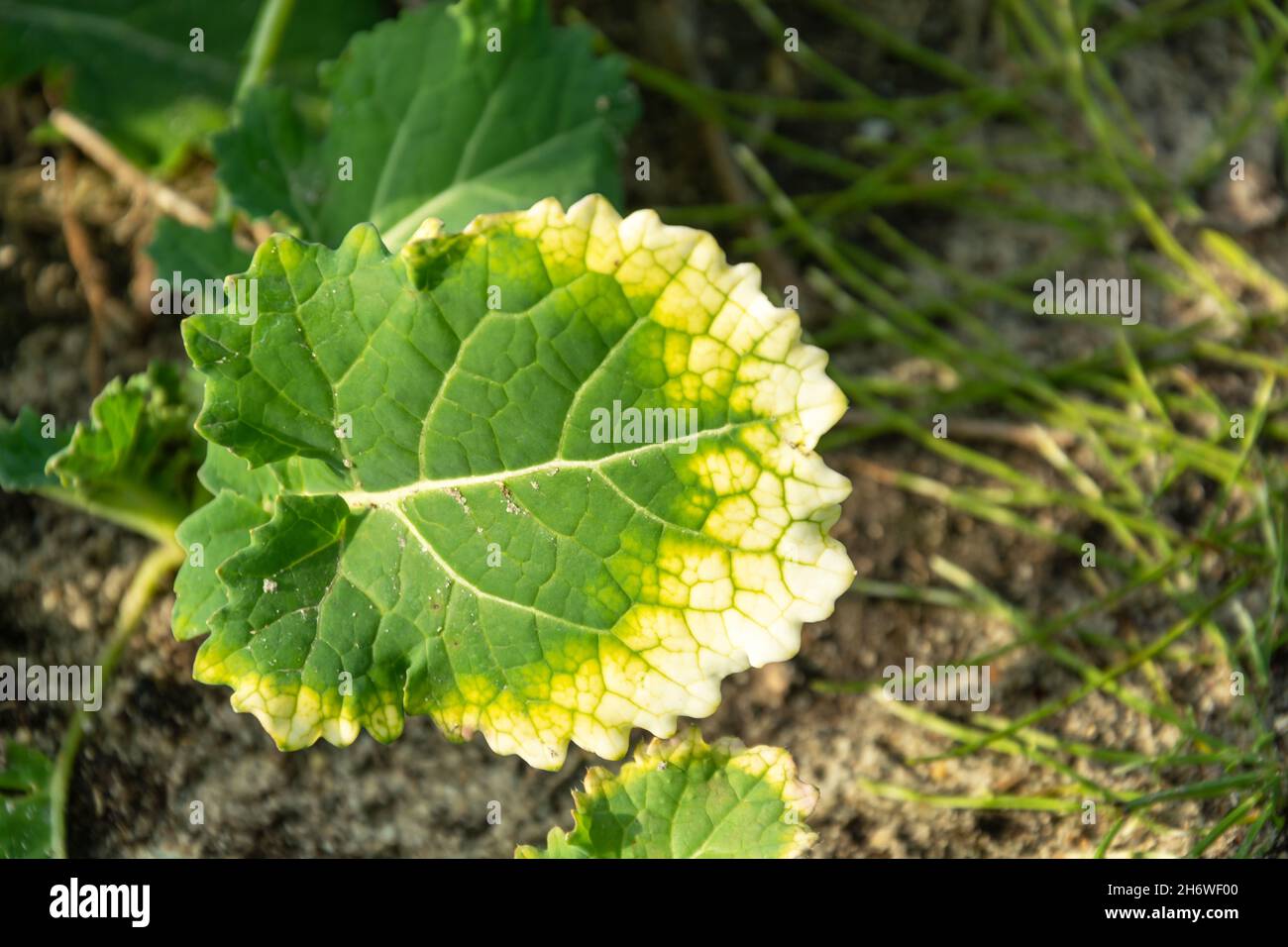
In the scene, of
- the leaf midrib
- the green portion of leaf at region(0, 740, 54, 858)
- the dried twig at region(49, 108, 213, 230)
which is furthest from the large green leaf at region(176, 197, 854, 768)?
the dried twig at region(49, 108, 213, 230)

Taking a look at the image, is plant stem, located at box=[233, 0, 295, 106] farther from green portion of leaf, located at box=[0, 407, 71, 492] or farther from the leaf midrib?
the leaf midrib

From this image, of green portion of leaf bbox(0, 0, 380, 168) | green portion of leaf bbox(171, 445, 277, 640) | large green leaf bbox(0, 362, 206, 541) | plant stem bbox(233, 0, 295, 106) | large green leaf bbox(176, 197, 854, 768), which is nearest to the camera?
large green leaf bbox(176, 197, 854, 768)

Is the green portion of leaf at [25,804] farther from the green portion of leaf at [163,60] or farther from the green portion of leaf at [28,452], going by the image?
the green portion of leaf at [163,60]

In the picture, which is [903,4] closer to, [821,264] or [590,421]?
[821,264]

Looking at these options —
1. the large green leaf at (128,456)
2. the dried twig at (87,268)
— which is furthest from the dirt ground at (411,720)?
the large green leaf at (128,456)

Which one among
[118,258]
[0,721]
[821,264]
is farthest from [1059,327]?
[0,721]

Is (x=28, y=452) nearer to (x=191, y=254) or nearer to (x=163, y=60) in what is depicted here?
(x=191, y=254)

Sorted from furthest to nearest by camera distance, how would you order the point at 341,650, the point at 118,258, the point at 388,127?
the point at 118,258, the point at 388,127, the point at 341,650
